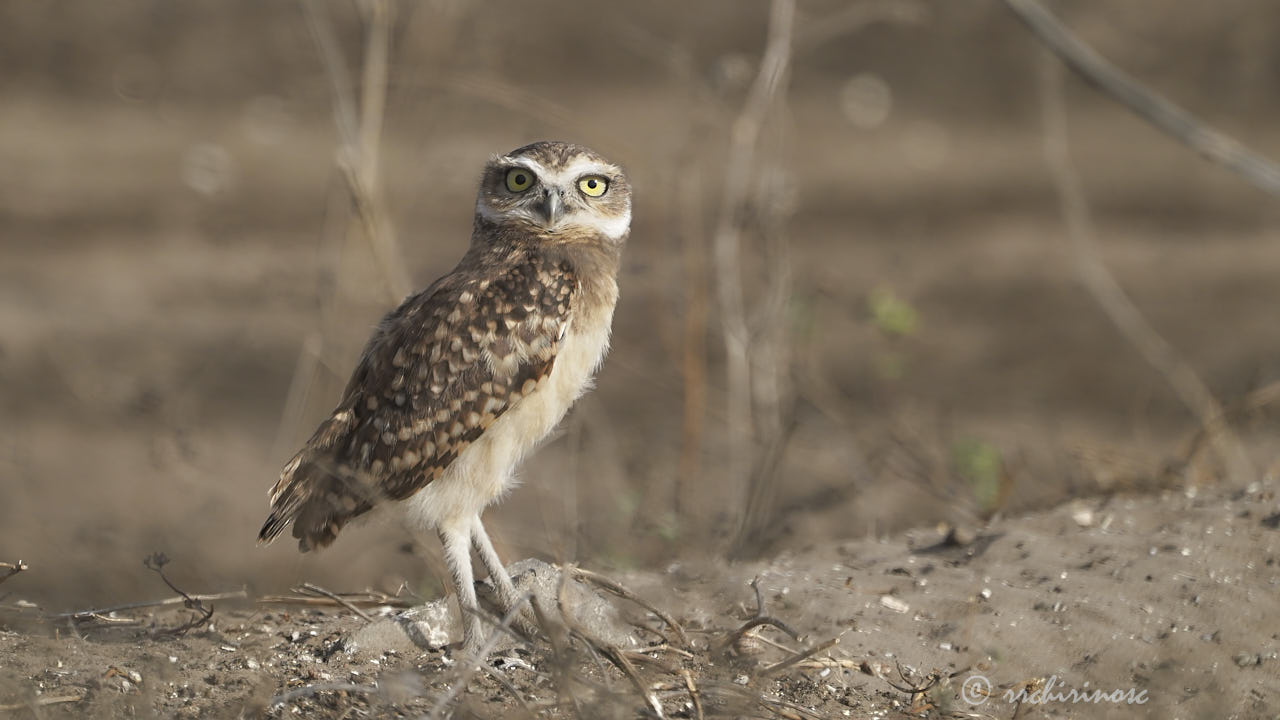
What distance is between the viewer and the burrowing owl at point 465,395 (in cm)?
435

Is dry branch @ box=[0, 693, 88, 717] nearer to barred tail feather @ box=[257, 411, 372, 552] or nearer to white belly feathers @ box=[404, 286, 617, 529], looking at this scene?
barred tail feather @ box=[257, 411, 372, 552]

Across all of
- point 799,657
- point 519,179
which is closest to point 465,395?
point 519,179

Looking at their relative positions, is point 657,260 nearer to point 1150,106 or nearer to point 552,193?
point 552,193

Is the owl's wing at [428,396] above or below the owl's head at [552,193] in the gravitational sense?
below

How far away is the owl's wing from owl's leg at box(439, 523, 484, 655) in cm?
24

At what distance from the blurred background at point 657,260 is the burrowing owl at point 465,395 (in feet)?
0.88

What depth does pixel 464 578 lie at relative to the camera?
440 centimetres

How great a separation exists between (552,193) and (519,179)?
182mm

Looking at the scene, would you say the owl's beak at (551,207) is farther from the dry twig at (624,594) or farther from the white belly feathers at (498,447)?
the dry twig at (624,594)

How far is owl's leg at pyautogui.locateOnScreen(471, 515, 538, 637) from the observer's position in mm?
4438

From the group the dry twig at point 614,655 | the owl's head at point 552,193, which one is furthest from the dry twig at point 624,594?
the owl's head at point 552,193

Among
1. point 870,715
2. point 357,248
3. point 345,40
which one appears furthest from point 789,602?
point 345,40

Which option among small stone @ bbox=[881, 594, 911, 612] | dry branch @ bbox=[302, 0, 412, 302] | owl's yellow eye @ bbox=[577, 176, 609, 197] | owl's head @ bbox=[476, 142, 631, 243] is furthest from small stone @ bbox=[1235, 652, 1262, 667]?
dry branch @ bbox=[302, 0, 412, 302]

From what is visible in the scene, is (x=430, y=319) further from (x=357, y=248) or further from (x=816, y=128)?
(x=816, y=128)
